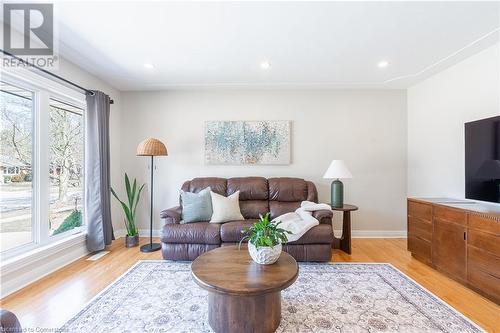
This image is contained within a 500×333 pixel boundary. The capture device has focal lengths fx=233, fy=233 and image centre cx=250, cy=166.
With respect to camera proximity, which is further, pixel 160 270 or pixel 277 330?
pixel 160 270

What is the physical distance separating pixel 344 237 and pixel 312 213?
0.63 m

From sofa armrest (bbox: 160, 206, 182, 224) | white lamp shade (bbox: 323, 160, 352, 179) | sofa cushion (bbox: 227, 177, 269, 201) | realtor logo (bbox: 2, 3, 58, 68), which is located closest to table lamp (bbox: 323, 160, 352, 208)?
white lamp shade (bbox: 323, 160, 352, 179)

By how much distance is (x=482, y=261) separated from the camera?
6.91 feet

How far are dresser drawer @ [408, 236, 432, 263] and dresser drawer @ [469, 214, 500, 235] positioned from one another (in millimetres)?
651

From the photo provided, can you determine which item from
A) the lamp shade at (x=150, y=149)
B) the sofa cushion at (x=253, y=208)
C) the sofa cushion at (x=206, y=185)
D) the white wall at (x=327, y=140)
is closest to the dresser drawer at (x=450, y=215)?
the white wall at (x=327, y=140)

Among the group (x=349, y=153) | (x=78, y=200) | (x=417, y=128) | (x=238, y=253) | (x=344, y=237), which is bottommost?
(x=344, y=237)

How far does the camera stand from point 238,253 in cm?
212

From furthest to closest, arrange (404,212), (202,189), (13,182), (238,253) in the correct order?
1. (404,212)
2. (202,189)
3. (13,182)
4. (238,253)

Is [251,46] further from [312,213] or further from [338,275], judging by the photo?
[338,275]

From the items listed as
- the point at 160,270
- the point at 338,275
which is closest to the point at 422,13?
the point at 338,275

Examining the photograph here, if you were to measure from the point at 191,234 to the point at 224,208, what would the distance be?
1.79 feet

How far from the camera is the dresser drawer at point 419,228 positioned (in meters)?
2.75

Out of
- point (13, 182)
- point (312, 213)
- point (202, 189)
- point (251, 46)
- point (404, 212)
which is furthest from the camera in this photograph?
point (404, 212)

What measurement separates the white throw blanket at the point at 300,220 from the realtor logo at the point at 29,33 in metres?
2.93
